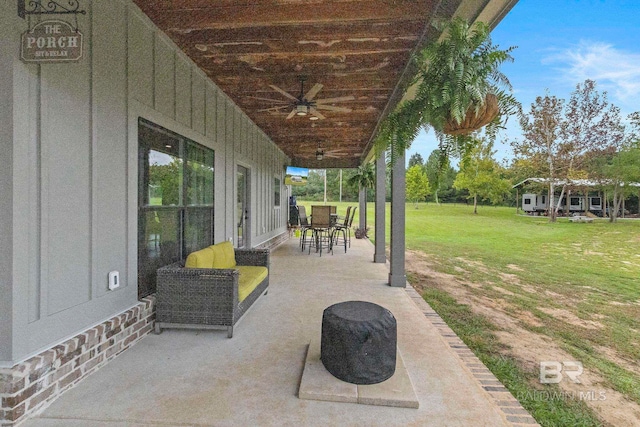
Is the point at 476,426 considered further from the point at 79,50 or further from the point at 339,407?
the point at 79,50

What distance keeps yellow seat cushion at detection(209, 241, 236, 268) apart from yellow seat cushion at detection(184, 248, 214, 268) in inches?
6.1

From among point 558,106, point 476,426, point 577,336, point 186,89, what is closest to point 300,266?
point 186,89

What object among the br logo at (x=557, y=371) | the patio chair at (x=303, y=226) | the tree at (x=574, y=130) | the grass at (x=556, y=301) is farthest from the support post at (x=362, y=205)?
the tree at (x=574, y=130)

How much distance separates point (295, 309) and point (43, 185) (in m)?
2.76

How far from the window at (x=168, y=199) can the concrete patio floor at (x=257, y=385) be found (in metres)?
0.83

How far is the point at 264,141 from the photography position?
7895mm

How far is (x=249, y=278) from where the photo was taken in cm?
364

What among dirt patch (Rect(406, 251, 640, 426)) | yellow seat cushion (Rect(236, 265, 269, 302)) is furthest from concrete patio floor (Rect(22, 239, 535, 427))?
dirt patch (Rect(406, 251, 640, 426))

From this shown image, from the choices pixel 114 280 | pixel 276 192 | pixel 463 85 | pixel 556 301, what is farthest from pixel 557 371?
pixel 276 192

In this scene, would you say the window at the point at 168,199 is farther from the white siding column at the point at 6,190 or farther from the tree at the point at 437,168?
the tree at the point at 437,168

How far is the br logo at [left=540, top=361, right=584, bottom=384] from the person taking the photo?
104 inches

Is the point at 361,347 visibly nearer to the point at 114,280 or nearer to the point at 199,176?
the point at 114,280

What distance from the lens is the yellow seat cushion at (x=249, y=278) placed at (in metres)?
3.27

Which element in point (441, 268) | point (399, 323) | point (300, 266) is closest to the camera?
point (399, 323)
